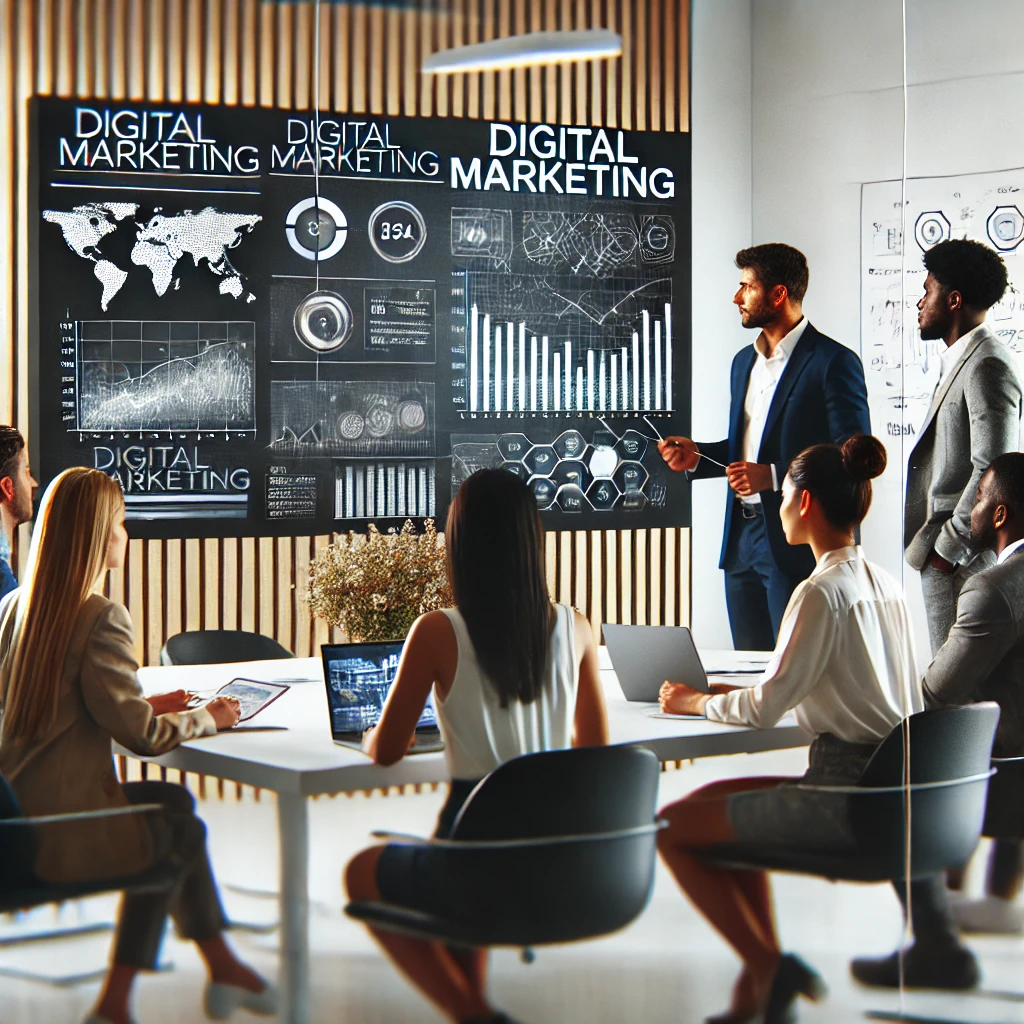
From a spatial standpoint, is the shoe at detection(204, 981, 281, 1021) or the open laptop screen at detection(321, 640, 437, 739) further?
the shoe at detection(204, 981, 281, 1021)

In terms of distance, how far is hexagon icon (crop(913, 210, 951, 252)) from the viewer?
3721mm

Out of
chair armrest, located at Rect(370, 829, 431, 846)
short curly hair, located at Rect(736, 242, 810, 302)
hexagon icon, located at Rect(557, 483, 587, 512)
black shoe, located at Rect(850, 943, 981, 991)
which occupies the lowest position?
black shoe, located at Rect(850, 943, 981, 991)

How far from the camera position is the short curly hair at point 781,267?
3.58 metres

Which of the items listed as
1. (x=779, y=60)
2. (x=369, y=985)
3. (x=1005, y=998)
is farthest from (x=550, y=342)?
(x=1005, y=998)

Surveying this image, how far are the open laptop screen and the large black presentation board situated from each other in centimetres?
49

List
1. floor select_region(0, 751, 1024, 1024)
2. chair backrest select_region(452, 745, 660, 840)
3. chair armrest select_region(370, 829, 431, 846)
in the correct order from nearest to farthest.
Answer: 1. chair backrest select_region(452, 745, 660, 840)
2. chair armrest select_region(370, 829, 431, 846)
3. floor select_region(0, 751, 1024, 1024)

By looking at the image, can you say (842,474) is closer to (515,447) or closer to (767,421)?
(767,421)

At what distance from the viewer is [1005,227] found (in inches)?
147

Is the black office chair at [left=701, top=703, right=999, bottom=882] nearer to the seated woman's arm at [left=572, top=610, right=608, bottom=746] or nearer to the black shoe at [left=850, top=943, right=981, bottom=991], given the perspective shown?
the black shoe at [left=850, top=943, right=981, bottom=991]

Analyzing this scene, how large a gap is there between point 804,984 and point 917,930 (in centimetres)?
38

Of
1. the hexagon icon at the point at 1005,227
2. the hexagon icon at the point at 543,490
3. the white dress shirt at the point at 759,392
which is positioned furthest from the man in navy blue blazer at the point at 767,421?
the hexagon icon at the point at 1005,227

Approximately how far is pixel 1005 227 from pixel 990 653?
1.16m

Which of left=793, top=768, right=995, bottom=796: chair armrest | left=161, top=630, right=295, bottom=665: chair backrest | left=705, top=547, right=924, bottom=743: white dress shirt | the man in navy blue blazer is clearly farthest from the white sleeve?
left=161, top=630, right=295, bottom=665: chair backrest

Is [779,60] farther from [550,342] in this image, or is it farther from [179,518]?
[179,518]
